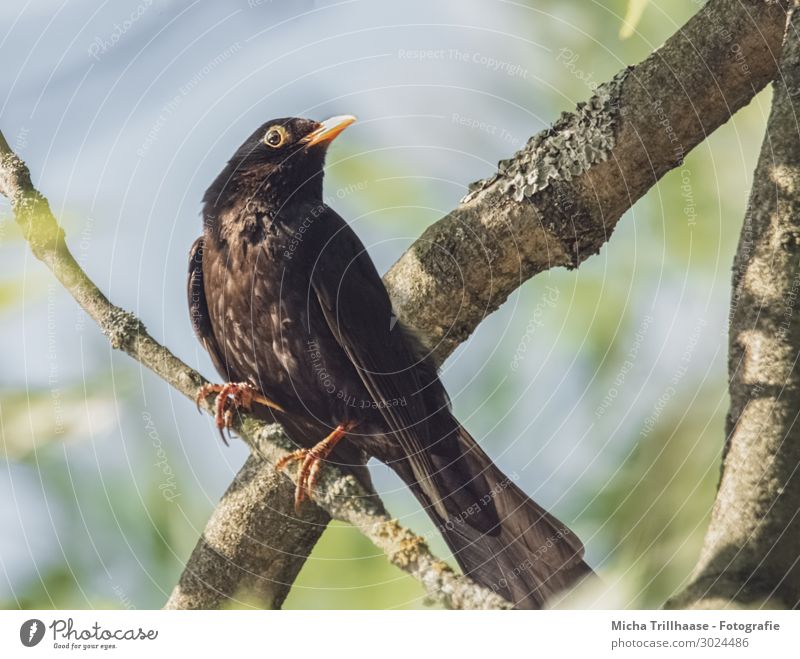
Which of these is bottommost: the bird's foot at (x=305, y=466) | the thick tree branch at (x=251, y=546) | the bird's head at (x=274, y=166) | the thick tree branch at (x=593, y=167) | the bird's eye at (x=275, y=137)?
the thick tree branch at (x=251, y=546)

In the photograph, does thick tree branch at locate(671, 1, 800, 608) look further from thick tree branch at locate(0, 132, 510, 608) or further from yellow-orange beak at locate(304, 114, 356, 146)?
yellow-orange beak at locate(304, 114, 356, 146)

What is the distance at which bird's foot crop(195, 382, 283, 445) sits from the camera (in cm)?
213

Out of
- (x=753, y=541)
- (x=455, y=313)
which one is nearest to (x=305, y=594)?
(x=455, y=313)

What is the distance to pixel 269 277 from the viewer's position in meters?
2.30

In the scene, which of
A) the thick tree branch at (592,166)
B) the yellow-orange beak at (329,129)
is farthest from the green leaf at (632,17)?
the yellow-orange beak at (329,129)

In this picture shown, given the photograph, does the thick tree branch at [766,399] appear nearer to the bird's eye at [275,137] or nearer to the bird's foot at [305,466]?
the bird's foot at [305,466]

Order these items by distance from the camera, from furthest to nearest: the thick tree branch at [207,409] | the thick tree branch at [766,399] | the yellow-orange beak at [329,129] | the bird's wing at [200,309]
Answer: the bird's wing at [200,309]
the yellow-orange beak at [329,129]
the thick tree branch at [207,409]
the thick tree branch at [766,399]

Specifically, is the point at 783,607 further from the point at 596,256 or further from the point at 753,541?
the point at 596,256

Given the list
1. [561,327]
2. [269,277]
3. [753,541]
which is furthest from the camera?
[269,277]

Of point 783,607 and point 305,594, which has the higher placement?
point 305,594

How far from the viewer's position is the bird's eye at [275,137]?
2396mm

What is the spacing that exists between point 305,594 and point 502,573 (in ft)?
1.65

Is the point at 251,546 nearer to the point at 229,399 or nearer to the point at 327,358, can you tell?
the point at 229,399

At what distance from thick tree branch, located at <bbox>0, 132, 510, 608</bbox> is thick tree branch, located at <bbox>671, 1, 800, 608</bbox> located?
0.49 metres
